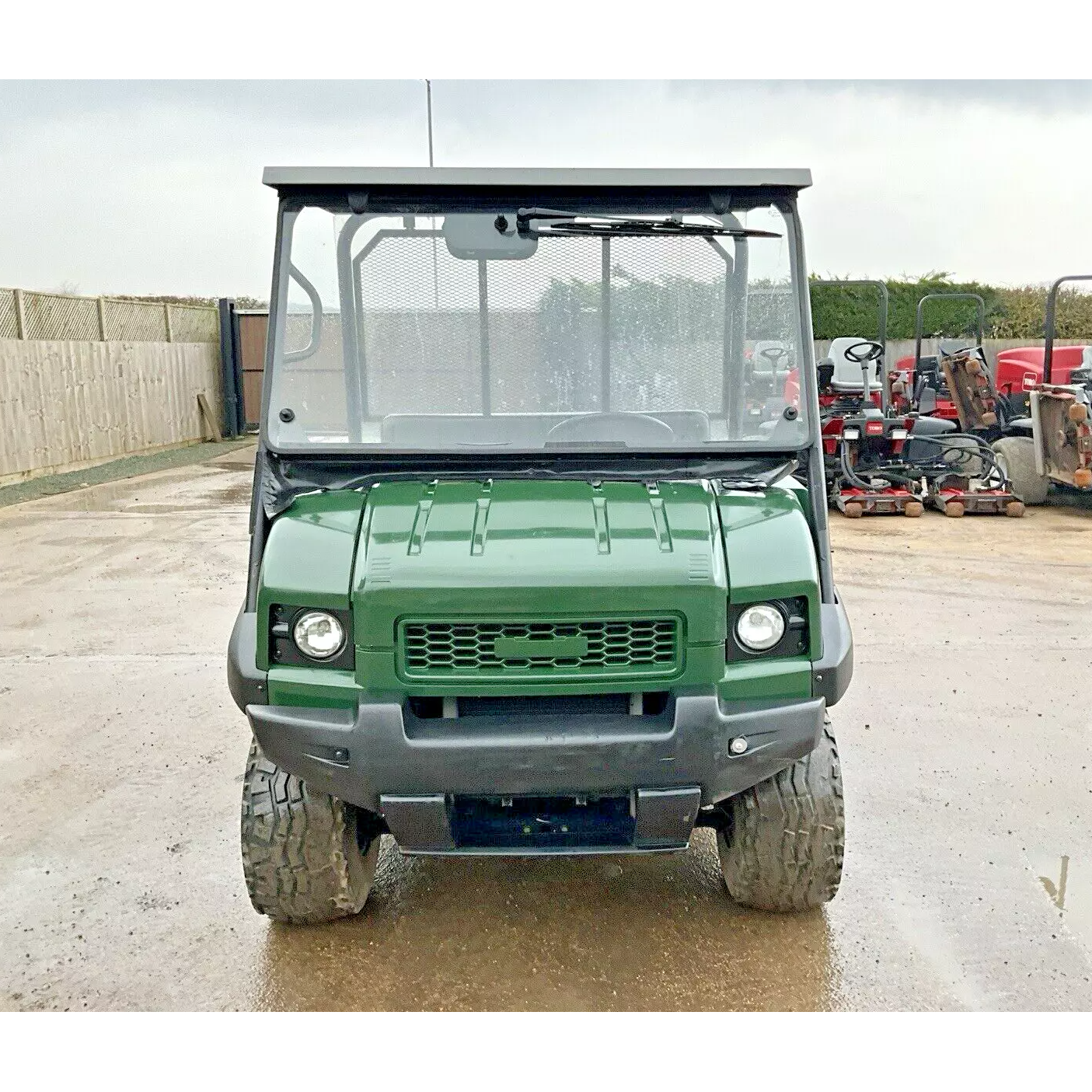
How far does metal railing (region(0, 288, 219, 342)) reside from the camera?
13602 mm

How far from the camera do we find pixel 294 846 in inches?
112

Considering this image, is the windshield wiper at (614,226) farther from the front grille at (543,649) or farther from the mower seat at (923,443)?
the mower seat at (923,443)

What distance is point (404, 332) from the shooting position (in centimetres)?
319

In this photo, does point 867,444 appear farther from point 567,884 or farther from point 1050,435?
point 567,884

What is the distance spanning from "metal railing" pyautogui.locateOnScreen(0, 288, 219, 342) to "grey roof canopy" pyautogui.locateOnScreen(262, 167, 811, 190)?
12.3 metres

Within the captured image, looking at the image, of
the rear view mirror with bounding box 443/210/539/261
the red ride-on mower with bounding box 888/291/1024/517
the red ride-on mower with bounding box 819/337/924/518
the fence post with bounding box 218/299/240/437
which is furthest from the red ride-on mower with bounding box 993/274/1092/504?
the fence post with bounding box 218/299/240/437

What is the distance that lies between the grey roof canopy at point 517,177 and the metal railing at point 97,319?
40.3 ft

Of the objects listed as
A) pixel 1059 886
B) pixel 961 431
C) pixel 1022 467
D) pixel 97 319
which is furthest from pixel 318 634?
pixel 97 319

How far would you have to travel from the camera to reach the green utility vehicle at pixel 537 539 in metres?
2.52

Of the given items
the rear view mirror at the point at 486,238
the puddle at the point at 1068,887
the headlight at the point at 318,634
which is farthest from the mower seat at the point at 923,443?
the headlight at the point at 318,634

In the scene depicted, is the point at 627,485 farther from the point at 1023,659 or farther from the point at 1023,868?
the point at 1023,659

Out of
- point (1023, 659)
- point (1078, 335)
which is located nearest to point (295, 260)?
point (1023, 659)

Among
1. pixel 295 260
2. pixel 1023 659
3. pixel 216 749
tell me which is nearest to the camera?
pixel 295 260

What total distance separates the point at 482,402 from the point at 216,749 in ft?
7.12
